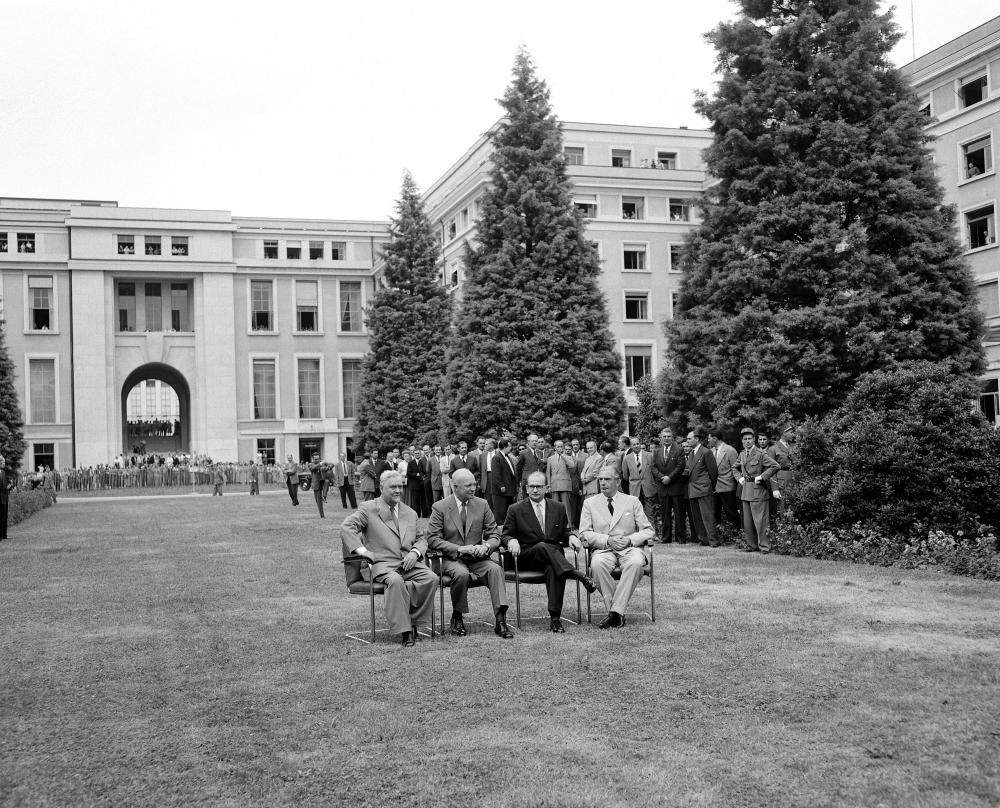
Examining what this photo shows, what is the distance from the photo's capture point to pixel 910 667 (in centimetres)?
741

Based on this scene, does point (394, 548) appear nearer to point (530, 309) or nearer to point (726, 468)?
point (726, 468)

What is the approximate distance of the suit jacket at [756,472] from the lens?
53.6ft

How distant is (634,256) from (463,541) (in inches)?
1912

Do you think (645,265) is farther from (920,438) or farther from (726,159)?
(920,438)

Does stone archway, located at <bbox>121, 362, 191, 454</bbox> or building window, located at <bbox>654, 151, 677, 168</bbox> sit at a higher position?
building window, located at <bbox>654, 151, 677, 168</bbox>

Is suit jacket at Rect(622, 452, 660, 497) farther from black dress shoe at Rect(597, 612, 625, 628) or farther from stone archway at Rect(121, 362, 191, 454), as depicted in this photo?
stone archway at Rect(121, 362, 191, 454)

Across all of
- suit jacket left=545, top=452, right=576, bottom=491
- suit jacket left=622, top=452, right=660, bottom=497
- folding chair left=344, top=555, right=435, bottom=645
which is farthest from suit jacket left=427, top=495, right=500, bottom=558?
suit jacket left=545, top=452, right=576, bottom=491

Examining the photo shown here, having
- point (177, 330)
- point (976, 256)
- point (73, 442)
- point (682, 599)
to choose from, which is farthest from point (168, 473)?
point (682, 599)

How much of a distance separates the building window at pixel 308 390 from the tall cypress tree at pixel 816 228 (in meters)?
55.2

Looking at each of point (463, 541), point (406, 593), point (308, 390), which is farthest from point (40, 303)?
point (406, 593)

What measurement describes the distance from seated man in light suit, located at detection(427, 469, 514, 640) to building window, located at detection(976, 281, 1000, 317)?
3303cm

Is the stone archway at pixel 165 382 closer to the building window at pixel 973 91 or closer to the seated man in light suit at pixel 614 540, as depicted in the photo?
the building window at pixel 973 91

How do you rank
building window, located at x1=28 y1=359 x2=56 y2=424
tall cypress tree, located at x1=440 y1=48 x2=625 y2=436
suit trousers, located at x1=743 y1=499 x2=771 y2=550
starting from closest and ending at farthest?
suit trousers, located at x1=743 y1=499 x2=771 y2=550
tall cypress tree, located at x1=440 y1=48 x2=625 y2=436
building window, located at x1=28 y1=359 x2=56 y2=424

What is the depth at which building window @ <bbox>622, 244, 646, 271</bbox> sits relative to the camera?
185 ft
